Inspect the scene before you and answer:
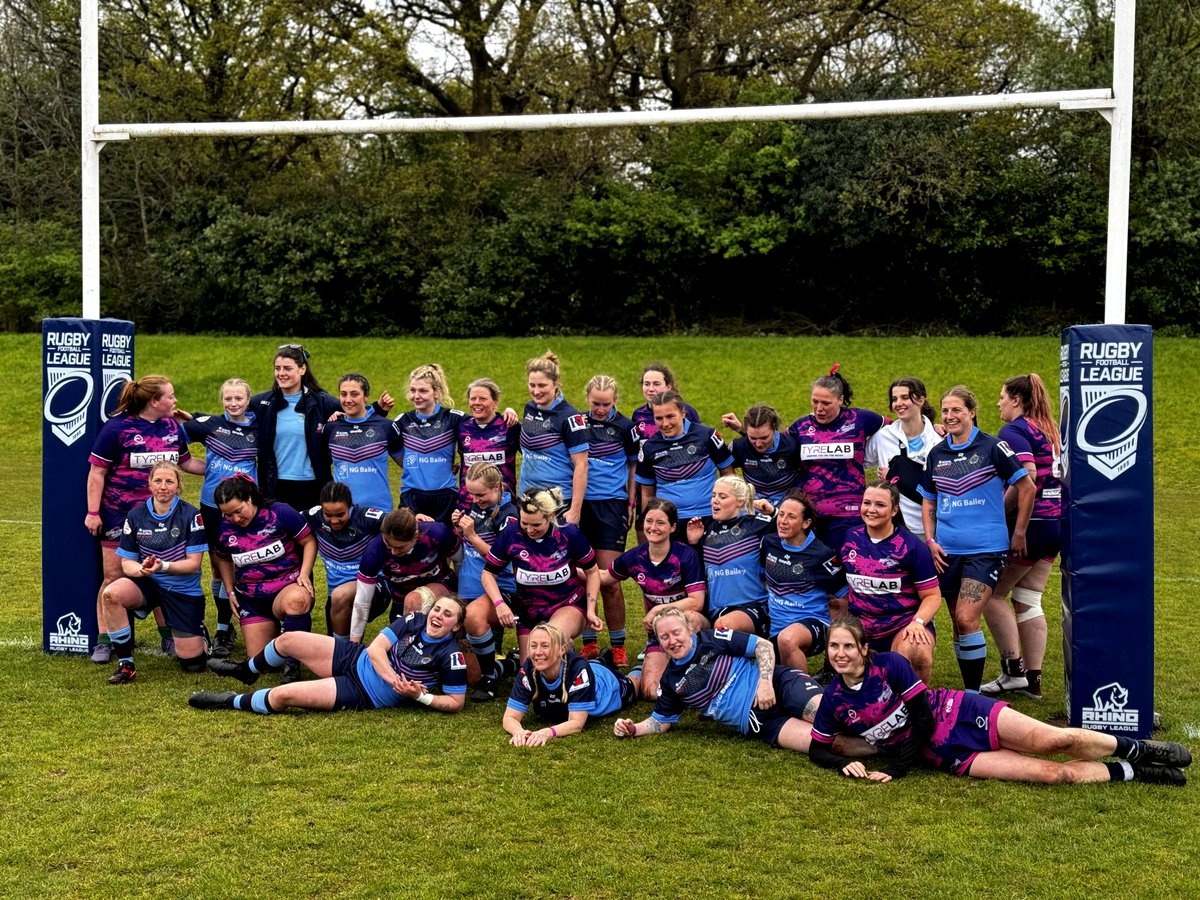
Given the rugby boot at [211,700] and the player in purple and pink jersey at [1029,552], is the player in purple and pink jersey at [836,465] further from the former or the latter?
the rugby boot at [211,700]

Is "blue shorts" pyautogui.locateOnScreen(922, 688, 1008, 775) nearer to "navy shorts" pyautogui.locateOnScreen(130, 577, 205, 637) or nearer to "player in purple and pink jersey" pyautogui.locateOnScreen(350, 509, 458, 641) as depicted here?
"player in purple and pink jersey" pyautogui.locateOnScreen(350, 509, 458, 641)

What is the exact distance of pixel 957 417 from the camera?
6.24 meters

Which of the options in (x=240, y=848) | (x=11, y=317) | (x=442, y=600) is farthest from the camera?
(x=11, y=317)

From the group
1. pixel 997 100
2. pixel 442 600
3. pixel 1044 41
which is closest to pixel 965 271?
pixel 1044 41

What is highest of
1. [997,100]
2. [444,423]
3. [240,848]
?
[997,100]

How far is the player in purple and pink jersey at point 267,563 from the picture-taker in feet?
22.5

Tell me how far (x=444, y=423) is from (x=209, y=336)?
19.0 metres

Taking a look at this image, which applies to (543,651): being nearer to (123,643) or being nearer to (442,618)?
(442,618)

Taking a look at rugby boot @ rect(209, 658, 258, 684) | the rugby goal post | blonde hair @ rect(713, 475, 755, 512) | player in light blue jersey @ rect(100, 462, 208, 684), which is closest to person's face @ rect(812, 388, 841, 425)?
blonde hair @ rect(713, 475, 755, 512)

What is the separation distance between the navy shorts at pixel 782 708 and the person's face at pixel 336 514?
8.77 feet

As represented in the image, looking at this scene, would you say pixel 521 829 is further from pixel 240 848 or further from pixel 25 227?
pixel 25 227

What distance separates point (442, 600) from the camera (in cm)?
593

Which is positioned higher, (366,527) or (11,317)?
(11,317)

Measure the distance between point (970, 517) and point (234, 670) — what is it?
4.14m
